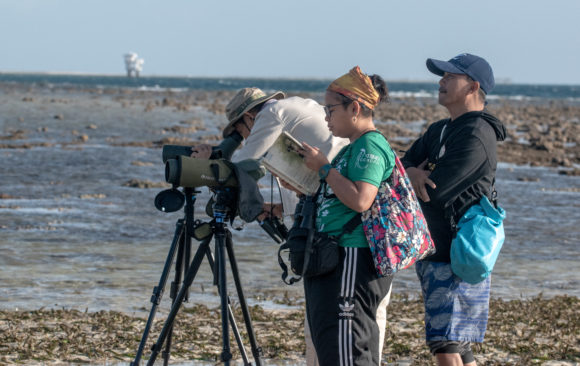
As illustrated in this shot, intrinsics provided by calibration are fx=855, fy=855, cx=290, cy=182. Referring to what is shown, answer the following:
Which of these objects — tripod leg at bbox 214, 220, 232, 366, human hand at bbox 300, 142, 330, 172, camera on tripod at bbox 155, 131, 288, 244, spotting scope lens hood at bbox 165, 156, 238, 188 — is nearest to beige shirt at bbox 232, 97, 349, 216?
camera on tripod at bbox 155, 131, 288, 244

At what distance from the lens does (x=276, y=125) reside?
4449mm

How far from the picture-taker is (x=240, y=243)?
10.8m

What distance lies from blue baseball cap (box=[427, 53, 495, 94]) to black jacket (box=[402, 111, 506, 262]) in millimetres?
190

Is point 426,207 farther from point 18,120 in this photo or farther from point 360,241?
point 18,120

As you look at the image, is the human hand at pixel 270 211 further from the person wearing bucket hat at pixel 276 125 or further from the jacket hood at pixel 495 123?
the jacket hood at pixel 495 123

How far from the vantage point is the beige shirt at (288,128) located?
4449 millimetres

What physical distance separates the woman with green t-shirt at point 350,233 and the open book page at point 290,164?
97 millimetres

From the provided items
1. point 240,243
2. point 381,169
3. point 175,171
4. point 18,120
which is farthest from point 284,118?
point 18,120

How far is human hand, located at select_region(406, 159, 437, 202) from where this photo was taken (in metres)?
3.96

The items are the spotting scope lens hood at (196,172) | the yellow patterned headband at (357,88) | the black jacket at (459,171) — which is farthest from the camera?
the spotting scope lens hood at (196,172)

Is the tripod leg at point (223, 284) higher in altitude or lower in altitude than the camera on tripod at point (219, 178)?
lower

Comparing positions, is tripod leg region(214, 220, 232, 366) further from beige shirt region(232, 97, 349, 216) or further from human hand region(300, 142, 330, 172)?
human hand region(300, 142, 330, 172)

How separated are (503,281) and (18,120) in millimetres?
29411

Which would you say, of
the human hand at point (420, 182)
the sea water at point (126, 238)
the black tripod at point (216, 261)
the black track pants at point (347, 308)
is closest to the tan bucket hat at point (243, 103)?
the black tripod at point (216, 261)
